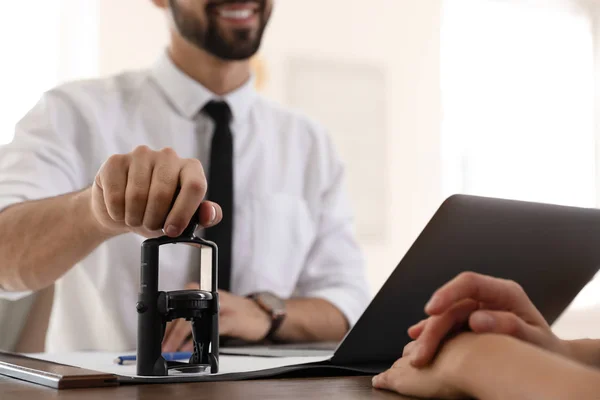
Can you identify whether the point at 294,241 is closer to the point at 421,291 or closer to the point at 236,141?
the point at 236,141

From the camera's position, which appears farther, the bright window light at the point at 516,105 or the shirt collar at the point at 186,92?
the bright window light at the point at 516,105

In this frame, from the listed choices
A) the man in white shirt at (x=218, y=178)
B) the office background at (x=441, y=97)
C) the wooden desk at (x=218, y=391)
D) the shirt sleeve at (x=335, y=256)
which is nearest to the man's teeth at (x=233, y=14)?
the man in white shirt at (x=218, y=178)

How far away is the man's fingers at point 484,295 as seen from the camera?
0.58 metres

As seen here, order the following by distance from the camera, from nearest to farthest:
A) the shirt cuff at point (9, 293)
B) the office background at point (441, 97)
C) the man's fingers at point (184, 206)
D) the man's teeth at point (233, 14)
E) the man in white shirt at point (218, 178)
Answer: the man's fingers at point (184, 206), the shirt cuff at point (9, 293), the man in white shirt at point (218, 178), the man's teeth at point (233, 14), the office background at point (441, 97)

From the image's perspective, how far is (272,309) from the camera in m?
1.44

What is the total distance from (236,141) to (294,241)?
304 mm

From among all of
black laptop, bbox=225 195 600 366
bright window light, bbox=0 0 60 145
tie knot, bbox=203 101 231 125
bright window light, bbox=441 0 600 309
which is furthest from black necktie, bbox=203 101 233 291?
bright window light, bbox=441 0 600 309

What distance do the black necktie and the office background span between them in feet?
7.78

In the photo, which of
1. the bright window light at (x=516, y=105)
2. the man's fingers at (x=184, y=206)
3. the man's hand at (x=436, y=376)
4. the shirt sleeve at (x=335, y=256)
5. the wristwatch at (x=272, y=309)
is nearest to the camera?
the man's hand at (x=436, y=376)

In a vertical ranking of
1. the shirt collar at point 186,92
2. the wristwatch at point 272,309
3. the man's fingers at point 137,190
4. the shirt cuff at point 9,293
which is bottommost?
the wristwatch at point 272,309

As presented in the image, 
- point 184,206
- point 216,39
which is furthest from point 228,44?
point 184,206

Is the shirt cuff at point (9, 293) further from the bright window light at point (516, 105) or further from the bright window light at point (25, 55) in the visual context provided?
the bright window light at point (516, 105)

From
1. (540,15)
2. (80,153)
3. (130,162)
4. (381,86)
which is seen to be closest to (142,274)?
(130,162)

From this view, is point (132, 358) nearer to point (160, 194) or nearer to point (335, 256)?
point (160, 194)
